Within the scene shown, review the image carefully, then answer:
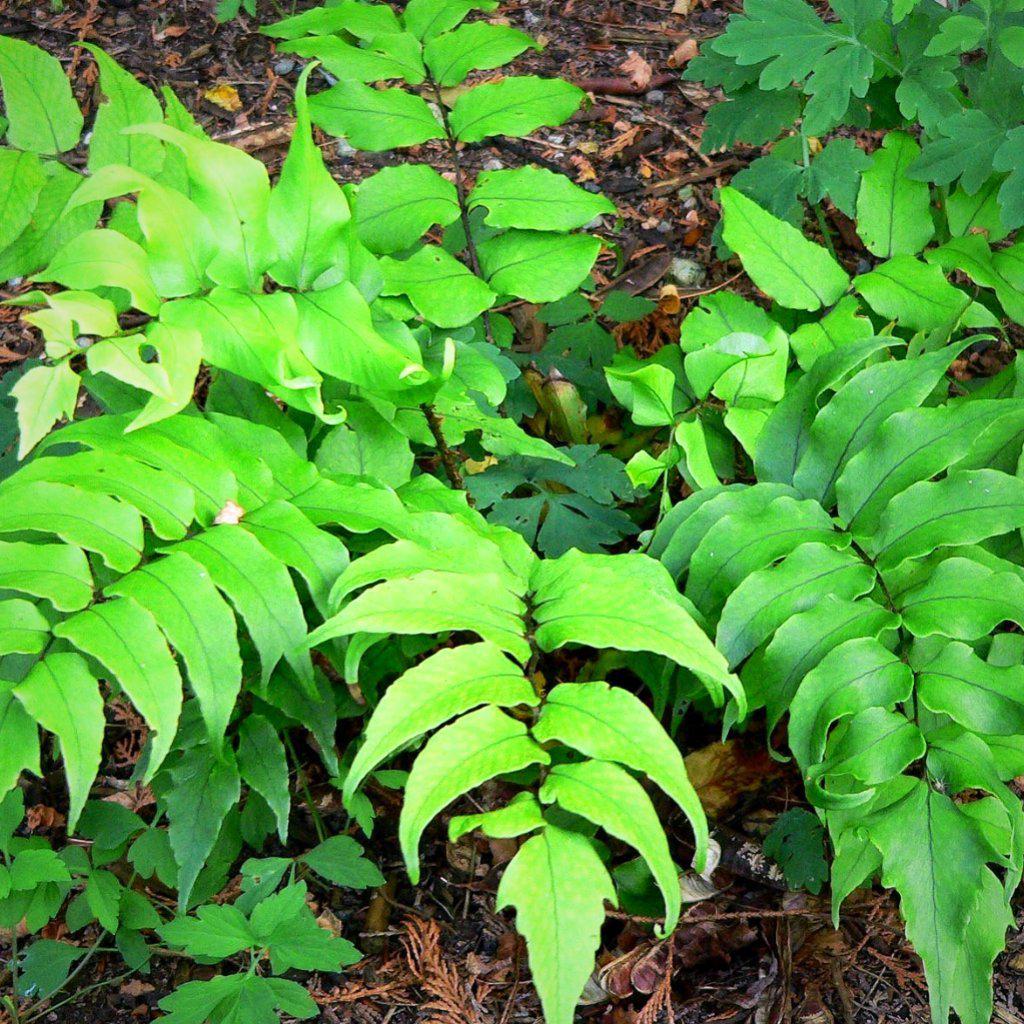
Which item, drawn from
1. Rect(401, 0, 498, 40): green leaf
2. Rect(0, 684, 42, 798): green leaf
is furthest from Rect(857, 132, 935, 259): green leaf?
Rect(0, 684, 42, 798): green leaf

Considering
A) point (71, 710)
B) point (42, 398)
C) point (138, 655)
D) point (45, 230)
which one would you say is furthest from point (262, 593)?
point (45, 230)

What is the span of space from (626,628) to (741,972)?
100 cm

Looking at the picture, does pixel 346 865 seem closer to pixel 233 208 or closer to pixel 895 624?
pixel 895 624

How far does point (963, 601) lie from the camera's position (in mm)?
1741

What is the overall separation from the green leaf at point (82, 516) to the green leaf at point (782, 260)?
56.7 inches

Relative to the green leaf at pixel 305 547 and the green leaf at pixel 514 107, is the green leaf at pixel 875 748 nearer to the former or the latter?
the green leaf at pixel 305 547

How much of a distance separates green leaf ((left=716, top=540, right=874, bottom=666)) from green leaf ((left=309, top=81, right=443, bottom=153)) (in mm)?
1253

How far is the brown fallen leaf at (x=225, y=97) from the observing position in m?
3.85

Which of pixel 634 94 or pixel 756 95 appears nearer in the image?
pixel 756 95

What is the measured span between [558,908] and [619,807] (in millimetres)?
156

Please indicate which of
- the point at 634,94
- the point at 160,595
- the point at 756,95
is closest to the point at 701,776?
the point at 160,595

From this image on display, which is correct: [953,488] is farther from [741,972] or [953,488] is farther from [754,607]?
[741,972]

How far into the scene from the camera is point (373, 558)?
1.70m

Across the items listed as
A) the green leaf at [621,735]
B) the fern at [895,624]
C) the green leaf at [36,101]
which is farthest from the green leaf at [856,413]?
the green leaf at [36,101]
